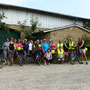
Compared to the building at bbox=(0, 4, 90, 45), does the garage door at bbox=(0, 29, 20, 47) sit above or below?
below

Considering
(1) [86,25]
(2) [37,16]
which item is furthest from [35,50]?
(1) [86,25]

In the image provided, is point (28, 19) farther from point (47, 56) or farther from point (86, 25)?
point (47, 56)

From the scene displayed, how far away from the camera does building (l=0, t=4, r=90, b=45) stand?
19984 millimetres

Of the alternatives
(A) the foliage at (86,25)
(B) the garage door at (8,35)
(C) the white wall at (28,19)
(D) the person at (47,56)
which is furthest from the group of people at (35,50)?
(A) the foliage at (86,25)

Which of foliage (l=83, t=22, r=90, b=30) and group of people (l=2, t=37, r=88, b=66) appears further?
foliage (l=83, t=22, r=90, b=30)

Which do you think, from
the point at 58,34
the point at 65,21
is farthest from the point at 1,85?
the point at 65,21

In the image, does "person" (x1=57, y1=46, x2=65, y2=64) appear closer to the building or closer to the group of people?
the group of people

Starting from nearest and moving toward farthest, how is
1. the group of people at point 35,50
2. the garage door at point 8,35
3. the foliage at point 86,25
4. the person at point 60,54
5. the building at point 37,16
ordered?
the group of people at point 35,50, the person at point 60,54, the garage door at point 8,35, the building at point 37,16, the foliage at point 86,25

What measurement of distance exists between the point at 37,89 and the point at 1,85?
1.46 metres

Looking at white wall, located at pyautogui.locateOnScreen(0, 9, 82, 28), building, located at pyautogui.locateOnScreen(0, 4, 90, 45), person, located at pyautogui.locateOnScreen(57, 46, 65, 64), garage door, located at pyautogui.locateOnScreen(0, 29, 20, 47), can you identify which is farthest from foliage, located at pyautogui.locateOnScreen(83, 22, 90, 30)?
person, located at pyautogui.locateOnScreen(57, 46, 65, 64)

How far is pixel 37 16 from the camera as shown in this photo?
2162 centimetres

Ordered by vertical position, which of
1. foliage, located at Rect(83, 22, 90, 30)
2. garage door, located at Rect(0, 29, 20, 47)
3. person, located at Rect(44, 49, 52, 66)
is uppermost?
foliage, located at Rect(83, 22, 90, 30)

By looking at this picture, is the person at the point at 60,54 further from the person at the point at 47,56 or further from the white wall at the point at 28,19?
the white wall at the point at 28,19

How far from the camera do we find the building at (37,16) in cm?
1998
